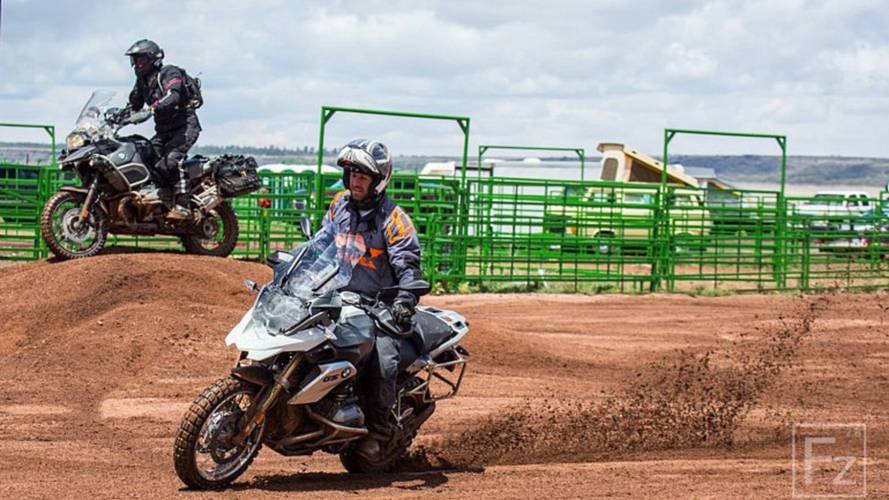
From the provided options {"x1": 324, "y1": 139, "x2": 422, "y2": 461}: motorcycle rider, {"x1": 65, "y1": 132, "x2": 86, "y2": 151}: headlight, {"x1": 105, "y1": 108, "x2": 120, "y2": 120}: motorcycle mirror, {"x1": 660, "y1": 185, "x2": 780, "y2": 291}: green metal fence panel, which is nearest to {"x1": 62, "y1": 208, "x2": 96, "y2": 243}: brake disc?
{"x1": 65, "y1": 132, "x2": 86, "y2": 151}: headlight

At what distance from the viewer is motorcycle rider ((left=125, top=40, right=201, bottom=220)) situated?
13.7 meters

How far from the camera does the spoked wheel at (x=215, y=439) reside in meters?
6.25

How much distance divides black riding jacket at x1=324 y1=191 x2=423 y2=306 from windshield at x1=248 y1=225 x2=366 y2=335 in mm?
57

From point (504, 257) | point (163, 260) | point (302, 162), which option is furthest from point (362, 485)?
point (302, 162)

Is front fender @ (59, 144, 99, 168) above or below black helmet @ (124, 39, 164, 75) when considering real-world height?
below

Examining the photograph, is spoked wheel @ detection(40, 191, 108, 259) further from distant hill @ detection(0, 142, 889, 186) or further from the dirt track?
distant hill @ detection(0, 142, 889, 186)

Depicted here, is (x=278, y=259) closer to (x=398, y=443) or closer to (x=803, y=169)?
(x=398, y=443)

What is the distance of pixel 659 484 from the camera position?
23.8ft

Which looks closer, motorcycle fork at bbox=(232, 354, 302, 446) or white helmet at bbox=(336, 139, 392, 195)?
motorcycle fork at bbox=(232, 354, 302, 446)

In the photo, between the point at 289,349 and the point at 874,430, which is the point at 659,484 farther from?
the point at 874,430

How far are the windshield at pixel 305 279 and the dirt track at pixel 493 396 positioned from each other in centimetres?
95

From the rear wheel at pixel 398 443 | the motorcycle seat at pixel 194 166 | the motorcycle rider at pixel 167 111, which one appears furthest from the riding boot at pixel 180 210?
the rear wheel at pixel 398 443

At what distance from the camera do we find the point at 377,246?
23.5 ft

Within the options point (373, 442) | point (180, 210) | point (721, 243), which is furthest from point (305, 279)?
point (721, 243)
